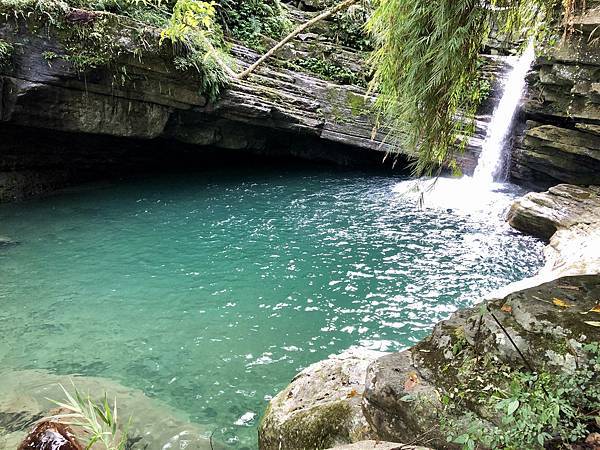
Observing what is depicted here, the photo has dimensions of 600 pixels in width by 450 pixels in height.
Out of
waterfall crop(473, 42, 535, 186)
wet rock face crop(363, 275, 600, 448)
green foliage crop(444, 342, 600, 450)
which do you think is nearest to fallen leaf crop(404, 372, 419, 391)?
wet rock face crop(363, 275, 600, 448)

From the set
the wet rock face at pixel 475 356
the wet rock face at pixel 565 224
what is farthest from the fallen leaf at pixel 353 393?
the wet rock face at pixel 565 224

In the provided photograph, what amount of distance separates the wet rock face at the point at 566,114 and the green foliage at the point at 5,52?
435 inches

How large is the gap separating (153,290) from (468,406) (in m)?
5.53

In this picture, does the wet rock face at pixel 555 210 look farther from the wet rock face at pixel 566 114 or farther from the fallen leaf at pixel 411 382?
the fallen leaf at pixel 411 382

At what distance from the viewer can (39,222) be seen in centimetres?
909

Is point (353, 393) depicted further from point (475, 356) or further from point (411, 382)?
point (475, 356)

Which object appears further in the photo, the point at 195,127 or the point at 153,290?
the point at 195,127

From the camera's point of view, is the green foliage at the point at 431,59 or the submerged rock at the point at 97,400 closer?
the green foliage at the point at 431,59

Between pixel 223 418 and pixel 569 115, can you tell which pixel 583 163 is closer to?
pixel 569 115

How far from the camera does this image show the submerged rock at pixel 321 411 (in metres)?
2.88

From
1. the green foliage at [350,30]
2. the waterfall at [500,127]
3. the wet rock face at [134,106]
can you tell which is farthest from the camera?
the green foliage at [350,30]

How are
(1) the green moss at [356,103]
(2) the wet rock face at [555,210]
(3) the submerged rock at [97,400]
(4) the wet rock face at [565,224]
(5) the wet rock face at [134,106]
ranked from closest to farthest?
(3) the submerged rock at [97,400] < (4) the wet rock face at [565,224] < (2) the wet rock face at [555,210] < (5) the wet rock face at [134,106] < (1) the green moss at [356,103]

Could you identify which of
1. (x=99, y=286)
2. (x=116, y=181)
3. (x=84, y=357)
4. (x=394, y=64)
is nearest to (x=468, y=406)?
(x=394, y=64)

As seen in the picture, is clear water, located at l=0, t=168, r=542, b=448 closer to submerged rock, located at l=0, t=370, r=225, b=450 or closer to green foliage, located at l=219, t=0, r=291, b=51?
submerged rock, located at l=0, t=370, r=225, b=450
